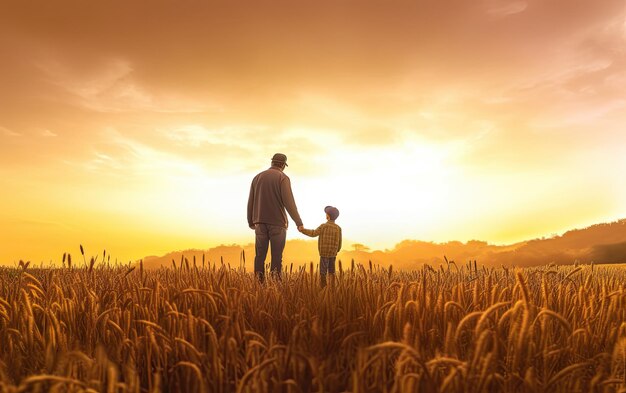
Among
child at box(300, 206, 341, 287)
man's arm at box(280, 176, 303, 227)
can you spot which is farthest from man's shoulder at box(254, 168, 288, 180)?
child at box(300, 206, 341, 287)

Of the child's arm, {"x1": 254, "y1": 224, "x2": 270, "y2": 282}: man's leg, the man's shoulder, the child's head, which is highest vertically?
the man's shoulder

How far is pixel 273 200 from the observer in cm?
1127

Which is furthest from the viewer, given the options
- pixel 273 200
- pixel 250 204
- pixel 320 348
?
pixel 250 204

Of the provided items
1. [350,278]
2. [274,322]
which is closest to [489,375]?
[274,322]

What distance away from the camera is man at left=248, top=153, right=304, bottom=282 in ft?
36.8

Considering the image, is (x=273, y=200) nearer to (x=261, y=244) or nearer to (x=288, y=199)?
(x=288, y=199)

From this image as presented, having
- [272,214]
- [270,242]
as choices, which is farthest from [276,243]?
[272,214]

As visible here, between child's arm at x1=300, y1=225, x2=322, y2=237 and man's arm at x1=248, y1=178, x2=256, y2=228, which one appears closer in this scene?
man's arm at x1=248, y1=178, x2=256, y2=228

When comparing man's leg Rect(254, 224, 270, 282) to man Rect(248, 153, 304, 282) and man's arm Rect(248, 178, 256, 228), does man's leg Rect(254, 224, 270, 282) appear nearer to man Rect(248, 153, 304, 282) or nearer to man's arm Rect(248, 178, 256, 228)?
man Rect(248, 153, 304, 282)

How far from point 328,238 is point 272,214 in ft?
7.04

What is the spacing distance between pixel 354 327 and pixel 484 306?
4.71 ft

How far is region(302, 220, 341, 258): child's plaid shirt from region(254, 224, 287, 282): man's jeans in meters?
1.67

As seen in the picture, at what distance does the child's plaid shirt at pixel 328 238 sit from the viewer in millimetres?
12812

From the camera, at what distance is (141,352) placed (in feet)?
10.1
